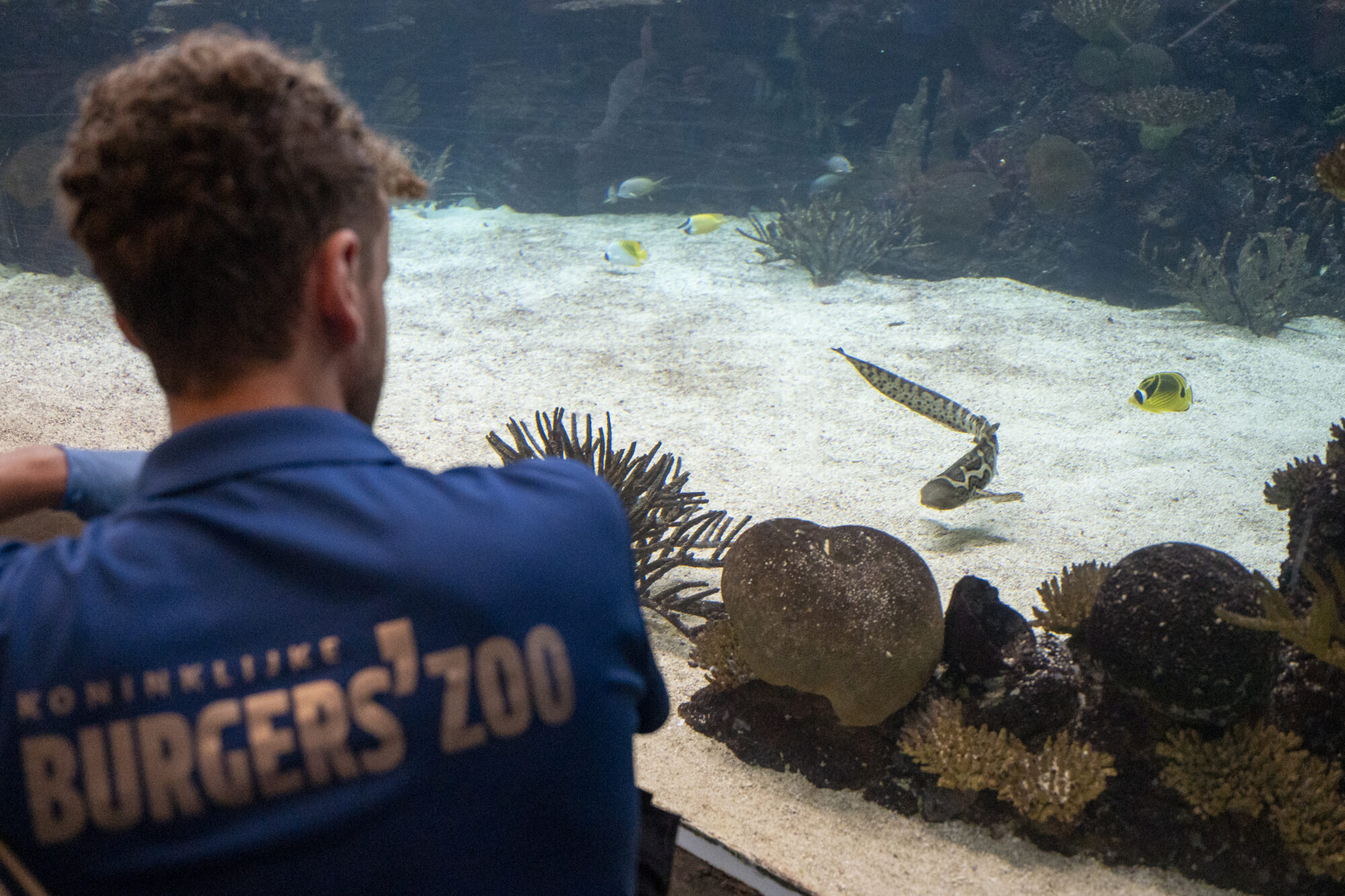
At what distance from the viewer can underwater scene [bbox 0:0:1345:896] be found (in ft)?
9.18

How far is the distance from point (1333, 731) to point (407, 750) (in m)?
3.31

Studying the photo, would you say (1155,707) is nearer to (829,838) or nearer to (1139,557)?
(1139,557)

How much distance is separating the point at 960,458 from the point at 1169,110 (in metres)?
8.27

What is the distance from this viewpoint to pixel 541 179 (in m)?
15.7

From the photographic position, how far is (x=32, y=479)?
1.31m

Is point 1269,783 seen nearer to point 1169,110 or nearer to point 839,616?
point 839,616

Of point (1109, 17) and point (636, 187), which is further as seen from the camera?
point (636, 187)

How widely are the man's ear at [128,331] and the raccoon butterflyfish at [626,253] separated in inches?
352

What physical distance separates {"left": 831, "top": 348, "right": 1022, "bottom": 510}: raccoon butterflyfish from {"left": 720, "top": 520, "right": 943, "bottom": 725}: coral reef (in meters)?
1.80

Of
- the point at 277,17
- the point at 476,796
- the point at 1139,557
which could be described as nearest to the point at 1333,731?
the point at 1139,557

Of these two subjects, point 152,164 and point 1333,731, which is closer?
point 152,164

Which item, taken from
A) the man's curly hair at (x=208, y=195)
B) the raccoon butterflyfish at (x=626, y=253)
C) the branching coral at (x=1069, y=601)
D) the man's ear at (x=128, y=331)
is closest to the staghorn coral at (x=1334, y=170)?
the branching coral at (x=1069, y=601)

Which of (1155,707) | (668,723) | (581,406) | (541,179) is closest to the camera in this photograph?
(1155,707)

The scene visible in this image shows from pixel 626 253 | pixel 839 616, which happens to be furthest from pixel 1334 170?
pixel 626 253
